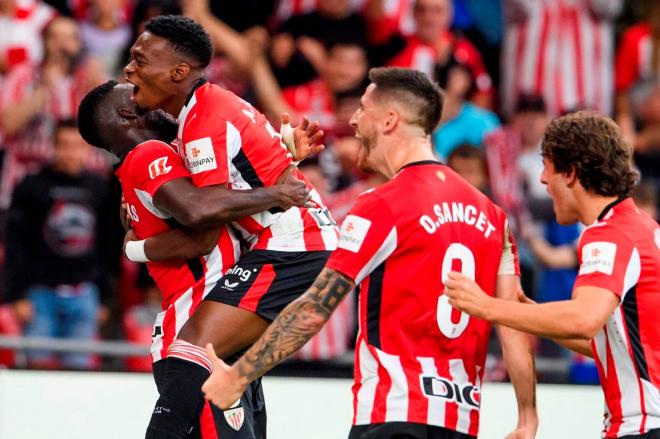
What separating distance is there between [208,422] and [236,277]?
63 centimetres

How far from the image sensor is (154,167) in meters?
5.16

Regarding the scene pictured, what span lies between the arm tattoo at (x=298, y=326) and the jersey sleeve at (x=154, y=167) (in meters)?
1.06

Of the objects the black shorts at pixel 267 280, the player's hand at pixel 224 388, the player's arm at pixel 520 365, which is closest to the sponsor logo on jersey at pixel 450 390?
the player's arm at pixel 520 365

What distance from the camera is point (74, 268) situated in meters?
8.67

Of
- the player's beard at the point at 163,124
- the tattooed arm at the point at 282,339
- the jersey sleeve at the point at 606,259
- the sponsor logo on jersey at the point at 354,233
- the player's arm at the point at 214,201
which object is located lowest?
the tattooed arm at the point at 282,339

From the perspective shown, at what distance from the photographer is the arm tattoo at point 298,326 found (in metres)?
4.31

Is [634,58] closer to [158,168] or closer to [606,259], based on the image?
[158,168]

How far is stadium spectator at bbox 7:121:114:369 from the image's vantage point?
28.2ft

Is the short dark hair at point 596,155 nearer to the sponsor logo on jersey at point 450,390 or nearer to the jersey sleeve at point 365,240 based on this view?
the jersey sleeve at point 365,240

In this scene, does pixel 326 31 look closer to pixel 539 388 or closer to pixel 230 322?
pixel 539 388

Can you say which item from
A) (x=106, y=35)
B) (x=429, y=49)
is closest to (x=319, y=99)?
(x=429, y=49)

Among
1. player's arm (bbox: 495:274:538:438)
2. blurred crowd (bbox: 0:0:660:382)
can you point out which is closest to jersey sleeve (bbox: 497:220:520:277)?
player's arm (bbox: 495:274:538:438)

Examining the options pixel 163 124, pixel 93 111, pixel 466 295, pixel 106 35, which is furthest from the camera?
pixel 106 35

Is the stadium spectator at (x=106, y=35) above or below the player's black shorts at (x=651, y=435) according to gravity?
above
